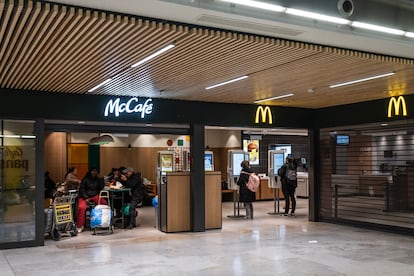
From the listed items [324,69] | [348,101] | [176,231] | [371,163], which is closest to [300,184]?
[371,163]

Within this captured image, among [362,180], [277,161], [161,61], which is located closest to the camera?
[161,61]

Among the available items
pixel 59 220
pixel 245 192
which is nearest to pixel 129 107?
pixel 59 220

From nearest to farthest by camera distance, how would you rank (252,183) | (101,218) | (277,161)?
(101,218) → (252,183) → (277,161)

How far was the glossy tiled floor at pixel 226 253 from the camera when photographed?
6.18 m

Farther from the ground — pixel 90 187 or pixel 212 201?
pixel 90 187

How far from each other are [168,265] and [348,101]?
217 inches

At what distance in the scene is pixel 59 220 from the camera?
8742 mm

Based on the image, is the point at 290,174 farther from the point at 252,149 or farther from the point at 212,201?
the point at 252,149

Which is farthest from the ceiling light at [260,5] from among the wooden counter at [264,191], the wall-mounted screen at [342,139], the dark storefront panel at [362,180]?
the wooden counter at [264,191]

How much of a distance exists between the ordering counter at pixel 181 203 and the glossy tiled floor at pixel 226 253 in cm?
29

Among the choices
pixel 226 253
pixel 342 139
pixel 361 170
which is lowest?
pixel 226 253

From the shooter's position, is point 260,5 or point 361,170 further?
point 361,170

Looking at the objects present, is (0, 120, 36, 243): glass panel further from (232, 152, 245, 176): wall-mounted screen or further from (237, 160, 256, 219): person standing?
(232, 152, 245, 176): wall-mounted screen

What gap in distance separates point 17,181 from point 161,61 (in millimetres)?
3870
